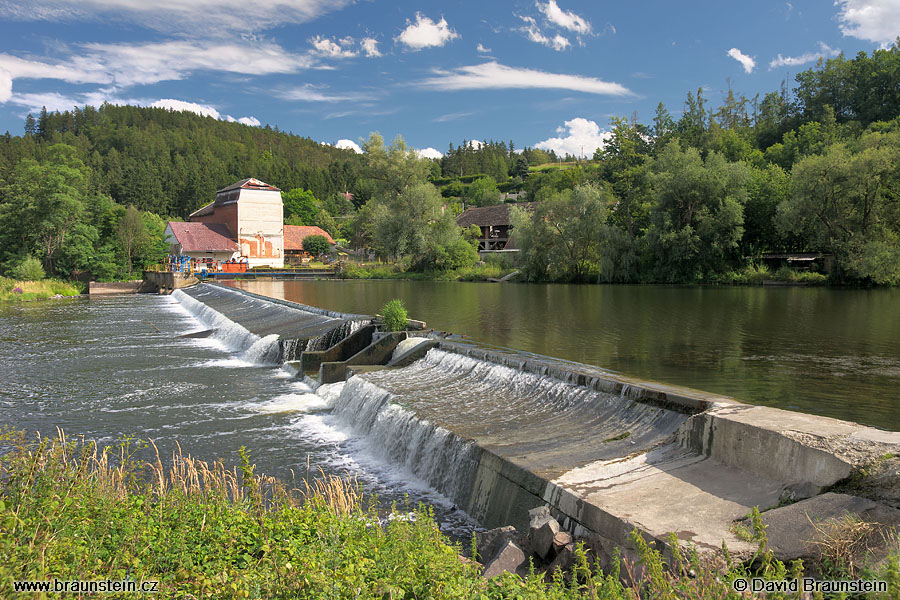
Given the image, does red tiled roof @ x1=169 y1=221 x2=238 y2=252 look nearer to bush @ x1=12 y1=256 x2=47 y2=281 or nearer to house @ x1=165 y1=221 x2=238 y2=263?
house @ x1=165 y1=221 x2=238 y2=263

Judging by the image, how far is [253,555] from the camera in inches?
164

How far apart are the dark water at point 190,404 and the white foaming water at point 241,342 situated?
7 cm

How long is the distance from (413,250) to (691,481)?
4905 cm

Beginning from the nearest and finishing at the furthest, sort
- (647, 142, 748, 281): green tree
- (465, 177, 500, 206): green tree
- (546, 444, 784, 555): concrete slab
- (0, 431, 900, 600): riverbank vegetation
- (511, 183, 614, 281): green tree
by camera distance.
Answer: (0, 431, 900, 600): riverbank vegetation
(546, 444, 784, 555): concrete slab
(647, 142, 748, 281): green tree
(511, 183, 614, 281): green tree
(465, 177, 500, 206): green tree

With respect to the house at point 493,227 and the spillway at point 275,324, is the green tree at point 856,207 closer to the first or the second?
the spillway at point 275,324

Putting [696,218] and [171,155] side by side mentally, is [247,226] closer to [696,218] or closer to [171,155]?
[696,218]

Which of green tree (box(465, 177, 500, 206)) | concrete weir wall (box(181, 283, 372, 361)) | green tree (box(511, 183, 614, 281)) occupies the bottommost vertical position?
concrete weir wall (box(181, 283, 372, 361))

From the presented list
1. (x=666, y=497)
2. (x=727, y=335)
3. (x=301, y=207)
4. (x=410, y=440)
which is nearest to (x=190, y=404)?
(x=410, y=440)

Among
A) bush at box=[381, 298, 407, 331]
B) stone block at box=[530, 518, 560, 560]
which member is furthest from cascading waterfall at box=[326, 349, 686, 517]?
bush at box=[381, 298, 407, 331]

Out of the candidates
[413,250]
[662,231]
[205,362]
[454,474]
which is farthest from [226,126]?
[454,474]

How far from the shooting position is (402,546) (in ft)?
13.3
